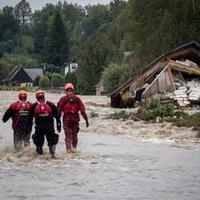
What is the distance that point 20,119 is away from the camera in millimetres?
15594

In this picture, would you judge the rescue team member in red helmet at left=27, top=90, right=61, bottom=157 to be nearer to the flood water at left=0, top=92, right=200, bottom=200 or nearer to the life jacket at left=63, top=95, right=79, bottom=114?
the flood water at left=0, top=92, right=200, bottom=200

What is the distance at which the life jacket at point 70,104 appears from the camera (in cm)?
1584

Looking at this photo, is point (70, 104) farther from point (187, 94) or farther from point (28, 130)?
point (187, 94)

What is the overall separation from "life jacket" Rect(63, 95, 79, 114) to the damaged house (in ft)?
58.3

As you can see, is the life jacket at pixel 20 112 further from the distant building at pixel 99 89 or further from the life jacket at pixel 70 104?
the distant building at pixel 99 89

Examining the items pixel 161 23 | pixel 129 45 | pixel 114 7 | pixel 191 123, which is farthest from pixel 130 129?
pixel 114 7

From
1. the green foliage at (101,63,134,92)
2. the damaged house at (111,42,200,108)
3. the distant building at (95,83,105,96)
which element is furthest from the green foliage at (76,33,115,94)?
the damaged house at (111,42,200,108)

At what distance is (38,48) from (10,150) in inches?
7068

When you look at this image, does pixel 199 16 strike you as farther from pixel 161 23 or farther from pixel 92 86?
pixel 92 86

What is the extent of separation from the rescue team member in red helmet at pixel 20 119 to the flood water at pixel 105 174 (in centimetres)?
29

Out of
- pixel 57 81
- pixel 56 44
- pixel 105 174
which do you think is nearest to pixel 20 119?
pixel 105 174

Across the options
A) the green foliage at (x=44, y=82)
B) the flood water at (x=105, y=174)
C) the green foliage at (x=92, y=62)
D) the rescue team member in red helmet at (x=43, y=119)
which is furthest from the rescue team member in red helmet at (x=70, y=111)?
the green foliage at (x=44, y=82)

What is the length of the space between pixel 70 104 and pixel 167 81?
20.0m

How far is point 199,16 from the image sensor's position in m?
44.4
